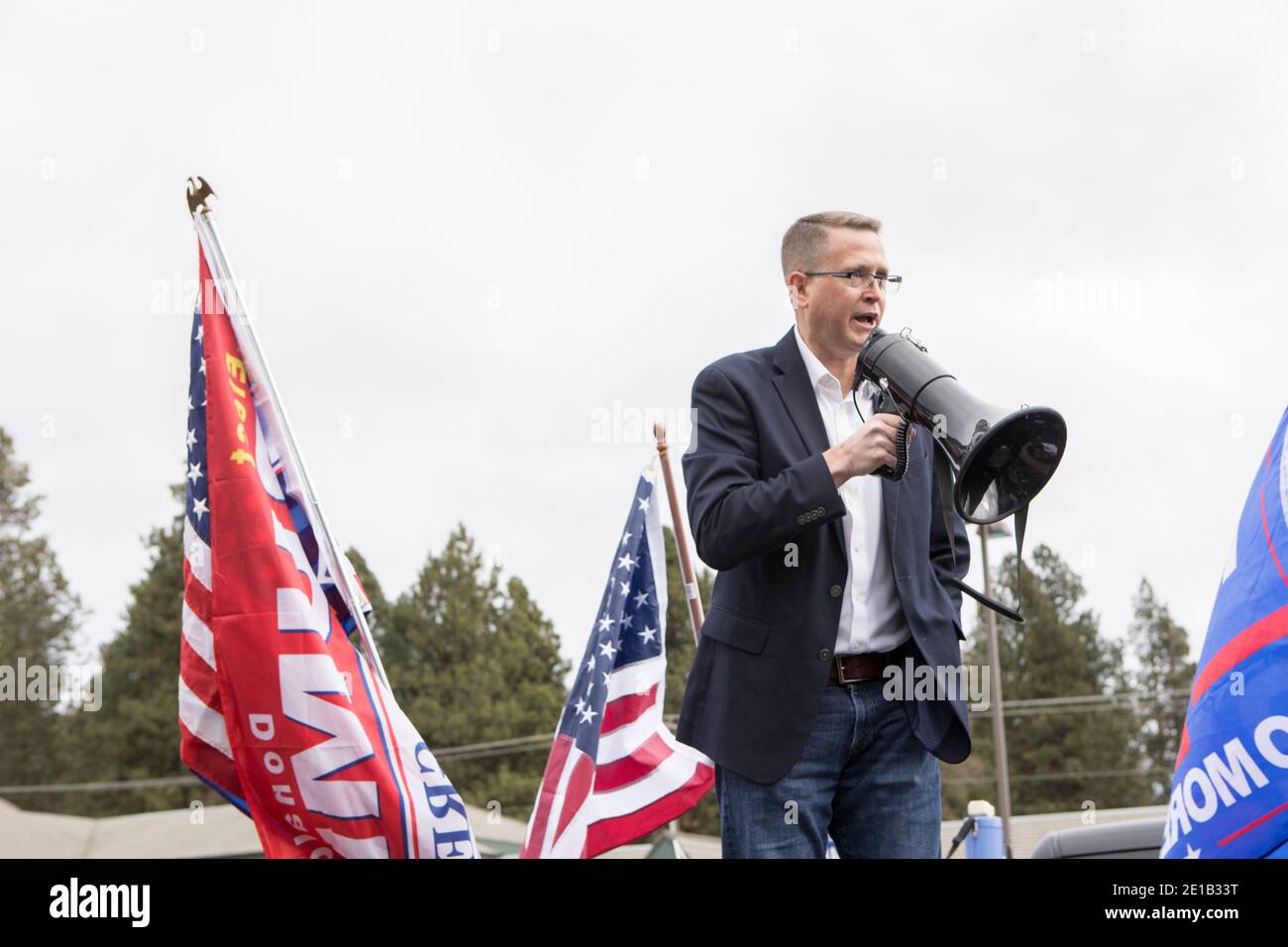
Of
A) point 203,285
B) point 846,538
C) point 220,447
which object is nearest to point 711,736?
point 846,538

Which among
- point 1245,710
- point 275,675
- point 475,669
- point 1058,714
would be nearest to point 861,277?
point 1245,710

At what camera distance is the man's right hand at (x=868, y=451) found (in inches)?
124

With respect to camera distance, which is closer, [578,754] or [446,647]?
[578,754]

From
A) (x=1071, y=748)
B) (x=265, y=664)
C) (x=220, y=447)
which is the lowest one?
(x=1071, y=748)

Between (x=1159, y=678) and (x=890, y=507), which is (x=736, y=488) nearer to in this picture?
(x=890, y=507)

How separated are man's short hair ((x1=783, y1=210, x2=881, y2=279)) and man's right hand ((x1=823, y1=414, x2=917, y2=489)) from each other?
558 mm

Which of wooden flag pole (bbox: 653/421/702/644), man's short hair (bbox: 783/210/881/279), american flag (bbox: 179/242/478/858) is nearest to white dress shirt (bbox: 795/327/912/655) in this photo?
man's short hair (bbox: 783/210/881/279)

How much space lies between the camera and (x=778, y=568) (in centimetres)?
338

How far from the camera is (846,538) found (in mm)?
3398

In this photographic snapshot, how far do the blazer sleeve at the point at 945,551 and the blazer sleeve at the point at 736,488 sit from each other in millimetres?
415

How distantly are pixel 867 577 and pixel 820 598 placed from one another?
15 cm

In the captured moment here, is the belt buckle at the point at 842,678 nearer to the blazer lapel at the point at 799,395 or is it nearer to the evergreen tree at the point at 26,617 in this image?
the blazer lapel at the point at 799,395

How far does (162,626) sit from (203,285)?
135ft
